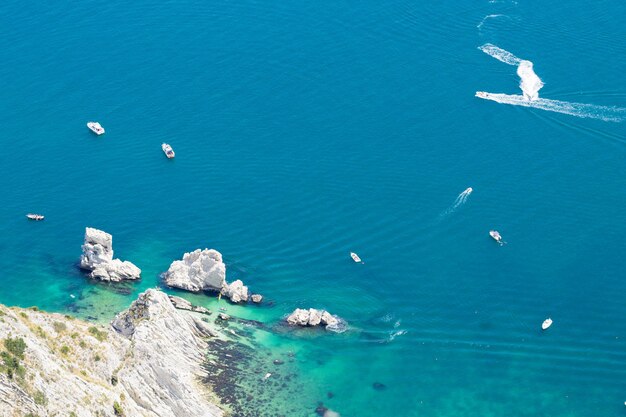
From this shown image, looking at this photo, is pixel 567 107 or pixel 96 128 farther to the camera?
pixel 96 128

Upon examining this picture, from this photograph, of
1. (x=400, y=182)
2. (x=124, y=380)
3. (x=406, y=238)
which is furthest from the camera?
(x=400, y=182)

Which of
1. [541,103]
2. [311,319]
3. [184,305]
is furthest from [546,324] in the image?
[541,103]

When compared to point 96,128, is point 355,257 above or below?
below

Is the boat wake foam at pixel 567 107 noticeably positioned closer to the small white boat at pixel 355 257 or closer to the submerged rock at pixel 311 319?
the small white boat at pixel 355 257

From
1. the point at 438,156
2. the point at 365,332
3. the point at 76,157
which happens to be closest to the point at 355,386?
the point at 365,332

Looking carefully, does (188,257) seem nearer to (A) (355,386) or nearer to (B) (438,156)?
(A) (355,386)

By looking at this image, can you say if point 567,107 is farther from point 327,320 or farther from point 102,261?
point 102,261

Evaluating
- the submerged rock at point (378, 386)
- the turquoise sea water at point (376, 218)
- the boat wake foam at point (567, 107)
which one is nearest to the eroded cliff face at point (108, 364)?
the turquoise sea water at point (376, 218)
